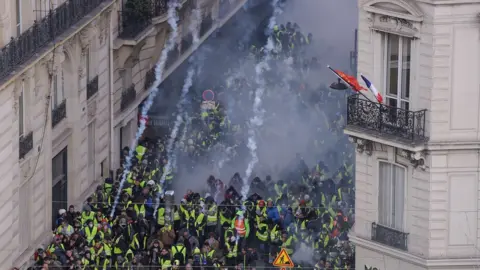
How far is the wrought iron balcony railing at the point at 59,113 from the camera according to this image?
266 feet

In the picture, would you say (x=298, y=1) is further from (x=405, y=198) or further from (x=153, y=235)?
(x=405, y=198)

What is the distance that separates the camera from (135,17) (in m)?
88.6

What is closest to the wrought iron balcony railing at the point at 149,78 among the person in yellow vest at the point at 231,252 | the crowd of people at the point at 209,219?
the crowd of people at the point at 209,219

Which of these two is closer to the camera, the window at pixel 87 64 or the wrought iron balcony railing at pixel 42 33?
the wrought iron balcony railing at pixel 42 33

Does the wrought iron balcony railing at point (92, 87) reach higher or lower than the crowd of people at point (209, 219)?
higher

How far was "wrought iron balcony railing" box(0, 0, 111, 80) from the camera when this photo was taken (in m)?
74.9

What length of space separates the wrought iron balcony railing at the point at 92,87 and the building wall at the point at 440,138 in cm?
1757

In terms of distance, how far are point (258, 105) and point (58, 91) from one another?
1019 cm

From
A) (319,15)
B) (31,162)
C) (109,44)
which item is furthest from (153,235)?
(319,15)

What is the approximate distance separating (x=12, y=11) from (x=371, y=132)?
12884mm

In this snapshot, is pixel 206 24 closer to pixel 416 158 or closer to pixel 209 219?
pixel 209 219

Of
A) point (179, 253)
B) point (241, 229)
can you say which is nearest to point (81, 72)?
point (241, 229)

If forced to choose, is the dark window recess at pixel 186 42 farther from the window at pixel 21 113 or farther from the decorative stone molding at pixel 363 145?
the decorative stone molding at pixel 363 145

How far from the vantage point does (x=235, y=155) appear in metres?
86.7
